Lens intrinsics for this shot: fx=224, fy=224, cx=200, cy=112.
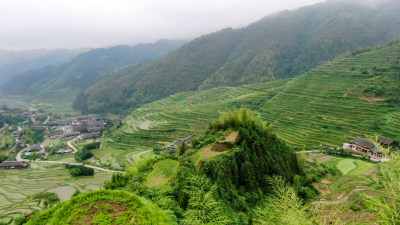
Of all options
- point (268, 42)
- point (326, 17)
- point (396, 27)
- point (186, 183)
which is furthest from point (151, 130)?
point (326, 17)

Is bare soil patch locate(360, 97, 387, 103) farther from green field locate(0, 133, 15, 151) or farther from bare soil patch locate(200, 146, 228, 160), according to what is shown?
green field locate(0, 133, 15, 151)

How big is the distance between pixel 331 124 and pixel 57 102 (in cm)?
14808

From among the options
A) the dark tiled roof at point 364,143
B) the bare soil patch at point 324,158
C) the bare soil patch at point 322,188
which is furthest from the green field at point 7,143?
the dark tiled roof at point 364,143

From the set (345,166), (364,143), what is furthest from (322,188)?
(364,143)

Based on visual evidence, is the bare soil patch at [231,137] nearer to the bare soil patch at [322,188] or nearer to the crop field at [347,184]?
the crop field at [347,184]

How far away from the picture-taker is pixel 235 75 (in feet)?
367

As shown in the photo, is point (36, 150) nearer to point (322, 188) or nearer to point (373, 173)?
point (322, 188)

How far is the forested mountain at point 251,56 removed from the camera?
11062 centimetres

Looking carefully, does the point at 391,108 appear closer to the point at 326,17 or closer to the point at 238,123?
the point at 238,123

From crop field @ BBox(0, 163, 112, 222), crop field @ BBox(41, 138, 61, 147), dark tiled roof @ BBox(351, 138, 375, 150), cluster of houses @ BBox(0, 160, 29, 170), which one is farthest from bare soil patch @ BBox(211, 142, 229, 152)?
crop field @ BBox(41, 138, 61, 147)

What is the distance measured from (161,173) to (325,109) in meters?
37.8

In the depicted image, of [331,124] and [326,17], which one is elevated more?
[326,17]

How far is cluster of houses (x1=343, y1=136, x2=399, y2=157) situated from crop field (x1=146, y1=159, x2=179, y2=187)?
2720cm

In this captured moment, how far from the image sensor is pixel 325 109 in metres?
42.3
